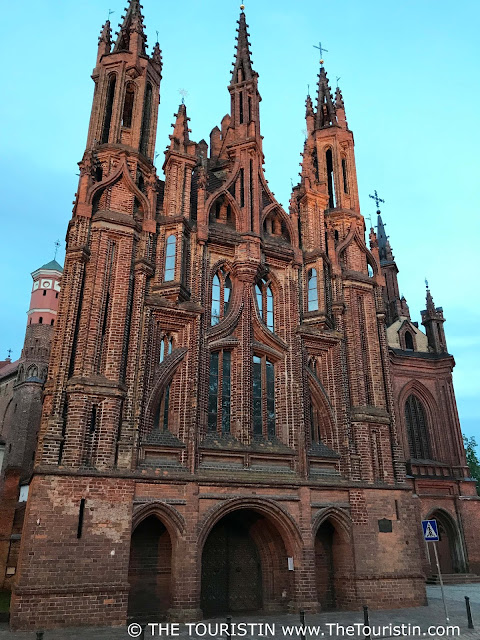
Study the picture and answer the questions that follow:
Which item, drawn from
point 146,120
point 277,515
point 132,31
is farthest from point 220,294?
point 132,31

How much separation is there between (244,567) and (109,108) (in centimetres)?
1803

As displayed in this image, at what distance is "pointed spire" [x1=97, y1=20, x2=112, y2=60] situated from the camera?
Result: 22406 mm

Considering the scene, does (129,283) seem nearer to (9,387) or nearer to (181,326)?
(181,326)

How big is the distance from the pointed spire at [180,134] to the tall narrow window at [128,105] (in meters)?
1.92

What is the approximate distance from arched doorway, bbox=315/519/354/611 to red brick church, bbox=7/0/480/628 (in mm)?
A: 62

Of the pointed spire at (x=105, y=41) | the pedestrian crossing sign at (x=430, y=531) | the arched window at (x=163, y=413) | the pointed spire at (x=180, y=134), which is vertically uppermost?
the pointed spire at (x=105, y=41)

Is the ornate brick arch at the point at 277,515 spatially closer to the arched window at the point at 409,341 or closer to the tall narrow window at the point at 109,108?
the tall narrow window at the point at 109,108

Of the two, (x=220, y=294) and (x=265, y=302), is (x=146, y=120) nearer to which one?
(x=220, y=294)

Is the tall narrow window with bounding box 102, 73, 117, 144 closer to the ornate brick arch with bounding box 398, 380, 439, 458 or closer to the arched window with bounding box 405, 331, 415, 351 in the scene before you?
the ornate brick arch with bounding box 398, 380, 439, 458

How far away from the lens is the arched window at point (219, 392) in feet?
59.5

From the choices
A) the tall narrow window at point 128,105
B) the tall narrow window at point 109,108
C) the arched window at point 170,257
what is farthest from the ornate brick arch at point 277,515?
the tall narrow window at point 128,105

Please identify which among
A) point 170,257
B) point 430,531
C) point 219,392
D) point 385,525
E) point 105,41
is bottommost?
point 430,531

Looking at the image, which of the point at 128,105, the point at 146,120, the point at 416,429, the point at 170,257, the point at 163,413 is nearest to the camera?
the point at 163,413

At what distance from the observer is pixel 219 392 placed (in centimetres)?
1853
